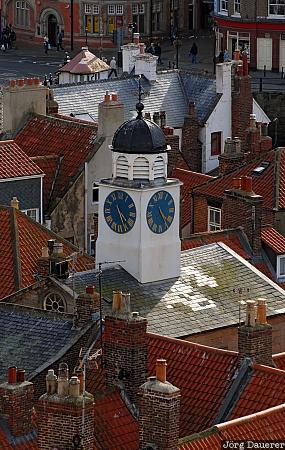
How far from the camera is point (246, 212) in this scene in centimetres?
7419

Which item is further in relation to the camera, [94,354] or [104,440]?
[94,354]

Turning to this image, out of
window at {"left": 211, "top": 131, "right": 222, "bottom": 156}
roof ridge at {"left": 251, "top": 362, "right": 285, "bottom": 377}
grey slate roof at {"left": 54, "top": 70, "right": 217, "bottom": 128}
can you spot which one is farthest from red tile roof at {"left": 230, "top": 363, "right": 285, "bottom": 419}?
window at {"left": 211, "top": 131, "right": 222, "bottom": 156}

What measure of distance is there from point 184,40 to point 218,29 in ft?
36.2

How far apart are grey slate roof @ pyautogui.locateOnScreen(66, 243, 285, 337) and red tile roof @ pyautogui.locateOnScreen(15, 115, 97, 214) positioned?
21.2 meters

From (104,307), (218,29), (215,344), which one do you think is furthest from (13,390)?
(218,29)

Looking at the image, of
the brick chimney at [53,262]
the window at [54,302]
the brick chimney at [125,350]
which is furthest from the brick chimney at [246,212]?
the brick chimney at [125,350]

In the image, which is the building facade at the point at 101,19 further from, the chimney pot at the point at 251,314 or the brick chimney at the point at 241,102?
the chimney pot at the point at 251,314

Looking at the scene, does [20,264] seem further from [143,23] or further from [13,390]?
[143,23]

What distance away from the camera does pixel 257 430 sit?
168 ft

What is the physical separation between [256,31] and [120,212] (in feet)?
252

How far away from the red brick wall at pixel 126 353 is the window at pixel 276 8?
86922 mm

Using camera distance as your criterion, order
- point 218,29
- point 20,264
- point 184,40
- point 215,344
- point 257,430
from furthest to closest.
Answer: point 184,40 < point 218,29 < point 20,264 < point 215,344 < point 257,430

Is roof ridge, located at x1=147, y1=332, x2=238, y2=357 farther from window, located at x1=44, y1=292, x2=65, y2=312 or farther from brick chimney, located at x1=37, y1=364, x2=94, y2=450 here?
brick chimney, located at x1=37, y1=364, x2=94, y2=450

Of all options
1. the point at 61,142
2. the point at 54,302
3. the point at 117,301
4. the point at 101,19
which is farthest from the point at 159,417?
the point at 101,19
